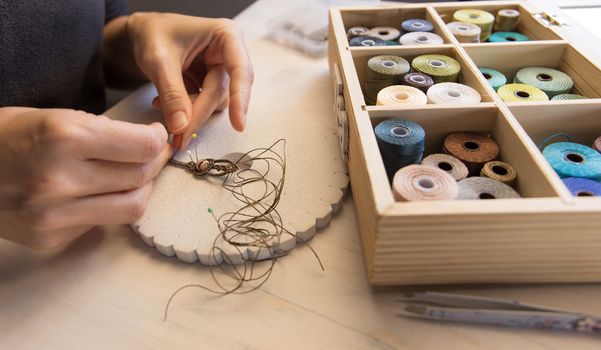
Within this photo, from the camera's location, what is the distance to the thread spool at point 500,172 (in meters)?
0.61

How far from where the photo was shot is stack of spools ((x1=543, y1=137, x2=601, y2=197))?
585 millimetres

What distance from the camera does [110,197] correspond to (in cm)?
62

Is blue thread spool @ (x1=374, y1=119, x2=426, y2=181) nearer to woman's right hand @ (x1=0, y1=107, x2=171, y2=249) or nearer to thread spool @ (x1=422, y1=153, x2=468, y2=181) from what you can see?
thread spool @ (x1=422, y1=153, x2=468, y2=181)

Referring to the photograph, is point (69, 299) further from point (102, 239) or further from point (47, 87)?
point (47, 87)

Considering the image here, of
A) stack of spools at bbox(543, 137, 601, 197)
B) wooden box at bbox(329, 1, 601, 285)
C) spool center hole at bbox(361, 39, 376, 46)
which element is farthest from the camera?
spool center hole at bbox(361, 39, 376, 46)

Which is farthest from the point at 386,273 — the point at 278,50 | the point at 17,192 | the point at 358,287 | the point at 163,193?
the point at 278,50

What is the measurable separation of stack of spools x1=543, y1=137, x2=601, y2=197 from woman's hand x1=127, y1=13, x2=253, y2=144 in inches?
19.9

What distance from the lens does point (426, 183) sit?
0.56 metres

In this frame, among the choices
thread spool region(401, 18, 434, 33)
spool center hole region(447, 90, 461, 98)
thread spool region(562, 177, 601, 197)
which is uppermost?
thread spool region(401, 18, 434, 33)

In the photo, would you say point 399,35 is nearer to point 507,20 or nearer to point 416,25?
point 416,25

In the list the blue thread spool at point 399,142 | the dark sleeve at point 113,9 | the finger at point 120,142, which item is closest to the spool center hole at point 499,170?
the blue thread spool at point 399,142

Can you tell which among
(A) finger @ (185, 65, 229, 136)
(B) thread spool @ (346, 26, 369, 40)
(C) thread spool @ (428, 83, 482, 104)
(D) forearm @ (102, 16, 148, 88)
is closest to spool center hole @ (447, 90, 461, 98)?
(C) thread spool @ (428, 83, 482, 104)

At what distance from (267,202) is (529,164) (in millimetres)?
375

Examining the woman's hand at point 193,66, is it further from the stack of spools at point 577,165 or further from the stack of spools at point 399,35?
the stack of spools at point 577,165
